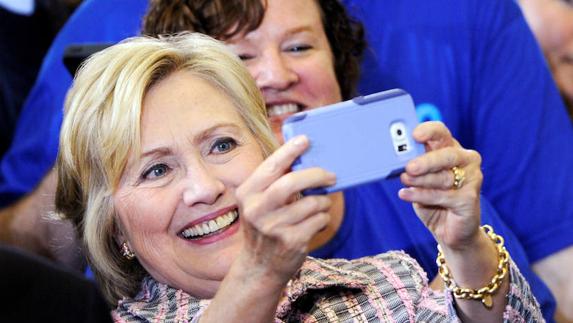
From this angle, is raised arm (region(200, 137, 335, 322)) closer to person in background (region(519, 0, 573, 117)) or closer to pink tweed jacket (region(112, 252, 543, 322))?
pink tweed jacket (region(112, 252, 543, 322))

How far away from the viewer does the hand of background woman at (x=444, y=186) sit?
141 centimetres

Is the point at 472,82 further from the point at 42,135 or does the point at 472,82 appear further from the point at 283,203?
the point at 283,203

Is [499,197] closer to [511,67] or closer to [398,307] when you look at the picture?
[511,67]

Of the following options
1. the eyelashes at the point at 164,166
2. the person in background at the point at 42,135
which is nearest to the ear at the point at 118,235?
the eyelashes at the point at 164,166

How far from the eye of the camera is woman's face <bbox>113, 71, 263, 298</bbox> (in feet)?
5.44

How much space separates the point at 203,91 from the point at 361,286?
1.33 ft

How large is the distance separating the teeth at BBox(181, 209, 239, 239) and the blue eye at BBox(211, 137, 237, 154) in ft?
0.34

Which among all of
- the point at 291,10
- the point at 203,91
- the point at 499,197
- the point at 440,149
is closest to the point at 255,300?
the point at 440,149

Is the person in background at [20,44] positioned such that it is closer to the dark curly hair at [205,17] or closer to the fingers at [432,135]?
the dark curly hair at [205,17]

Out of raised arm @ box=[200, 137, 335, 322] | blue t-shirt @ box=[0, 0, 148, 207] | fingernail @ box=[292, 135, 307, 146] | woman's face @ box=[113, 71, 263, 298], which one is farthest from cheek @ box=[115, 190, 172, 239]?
blue t-shirt @ box=[0, 0, 148, 207]

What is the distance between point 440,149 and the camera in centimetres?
144

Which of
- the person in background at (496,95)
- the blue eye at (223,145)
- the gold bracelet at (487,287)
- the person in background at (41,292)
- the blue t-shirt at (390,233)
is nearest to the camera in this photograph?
the person in background at (41,292)

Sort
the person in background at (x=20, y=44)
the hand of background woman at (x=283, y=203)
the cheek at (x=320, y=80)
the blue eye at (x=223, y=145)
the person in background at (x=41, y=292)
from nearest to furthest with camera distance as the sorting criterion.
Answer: the person in background at (x=41, y=292) → the hand of background woman at (x=283, y=203) → the blue eye at (x=223, y=145) → the cheek at (x=320, y=80) → the person in background at (x=20, y=44)

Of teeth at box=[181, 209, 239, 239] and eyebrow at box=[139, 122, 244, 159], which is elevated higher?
eyebrow at box=[139, 122, 244, 159]
